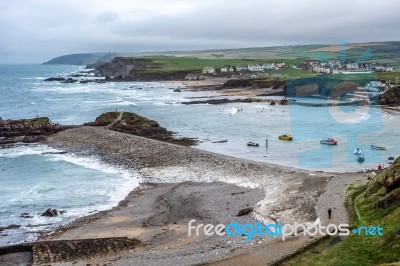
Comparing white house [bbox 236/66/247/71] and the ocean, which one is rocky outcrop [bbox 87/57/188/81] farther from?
the ocean

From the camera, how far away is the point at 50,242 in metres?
25.0

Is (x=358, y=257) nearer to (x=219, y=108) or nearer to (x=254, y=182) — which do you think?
(x=254, y=182)

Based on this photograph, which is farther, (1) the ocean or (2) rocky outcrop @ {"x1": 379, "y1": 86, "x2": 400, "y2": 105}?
(2) rocky outcrop @ {"x1": 379, "y1": 86, "x2": 400, "y2": 105}

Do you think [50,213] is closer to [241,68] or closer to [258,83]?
[258,83]

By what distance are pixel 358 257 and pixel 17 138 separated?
49482mm

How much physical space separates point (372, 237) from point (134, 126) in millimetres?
45431

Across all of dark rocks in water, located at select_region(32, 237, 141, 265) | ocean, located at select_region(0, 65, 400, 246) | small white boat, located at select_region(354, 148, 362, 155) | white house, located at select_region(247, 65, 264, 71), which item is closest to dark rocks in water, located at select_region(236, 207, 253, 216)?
dark rocks in water, located at select_region(32, 237, 141, 265)

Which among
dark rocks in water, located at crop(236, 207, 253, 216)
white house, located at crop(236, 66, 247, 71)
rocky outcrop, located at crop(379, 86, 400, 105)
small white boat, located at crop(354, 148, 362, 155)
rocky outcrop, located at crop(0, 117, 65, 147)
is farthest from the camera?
white house, located at crop(236, 66, 247, 71)

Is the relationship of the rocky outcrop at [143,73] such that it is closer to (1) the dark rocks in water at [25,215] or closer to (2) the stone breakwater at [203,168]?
(2) the stone breakwater at [203,168]

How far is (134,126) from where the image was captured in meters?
63.9

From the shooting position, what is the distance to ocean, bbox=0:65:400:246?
34.5 metres

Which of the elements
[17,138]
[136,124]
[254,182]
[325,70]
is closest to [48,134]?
[17,138]

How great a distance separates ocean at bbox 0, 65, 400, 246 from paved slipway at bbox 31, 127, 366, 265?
2.49 m

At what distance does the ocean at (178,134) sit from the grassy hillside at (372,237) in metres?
15.5
